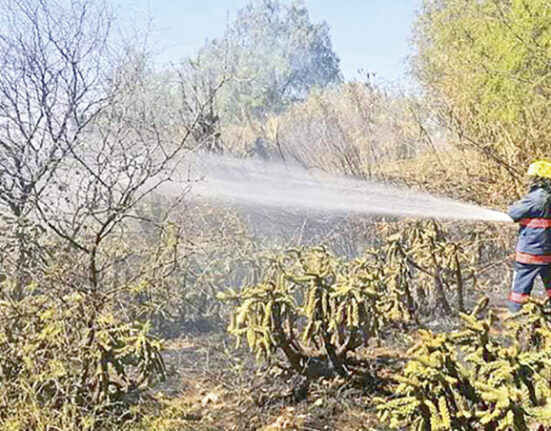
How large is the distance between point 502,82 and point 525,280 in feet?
12.2

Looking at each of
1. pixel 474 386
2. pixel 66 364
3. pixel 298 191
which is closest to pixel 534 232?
pixel 474 386

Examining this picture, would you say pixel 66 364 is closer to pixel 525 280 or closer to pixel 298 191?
pixel 525 280

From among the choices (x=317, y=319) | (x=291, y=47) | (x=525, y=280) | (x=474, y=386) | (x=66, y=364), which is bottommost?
(x=66, y=364)

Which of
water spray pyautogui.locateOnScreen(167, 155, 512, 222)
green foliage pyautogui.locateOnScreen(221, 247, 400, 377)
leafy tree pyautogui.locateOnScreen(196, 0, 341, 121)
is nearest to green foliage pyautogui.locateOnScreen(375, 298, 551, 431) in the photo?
green foliage pyautogui.locateOnScreen(221, 247, 400, 377)

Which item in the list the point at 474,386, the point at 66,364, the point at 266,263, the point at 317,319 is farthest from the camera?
the point at 266,263

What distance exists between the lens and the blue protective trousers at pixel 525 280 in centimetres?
525

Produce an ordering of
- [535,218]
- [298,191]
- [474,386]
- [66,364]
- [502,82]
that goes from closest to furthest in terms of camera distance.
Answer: [474,386] → [66,364] → [535,218] → [502,82] → [298,191]

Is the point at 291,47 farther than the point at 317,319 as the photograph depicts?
Yes

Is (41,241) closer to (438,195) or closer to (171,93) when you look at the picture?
(171,93)

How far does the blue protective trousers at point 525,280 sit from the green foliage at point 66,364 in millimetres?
3353

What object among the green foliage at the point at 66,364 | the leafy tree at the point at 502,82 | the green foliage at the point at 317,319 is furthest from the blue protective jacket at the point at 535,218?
the green foliage at the point at 66,364

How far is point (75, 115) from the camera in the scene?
18.5ft

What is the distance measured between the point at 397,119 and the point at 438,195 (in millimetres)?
2213

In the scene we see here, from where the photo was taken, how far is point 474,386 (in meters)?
2.36
